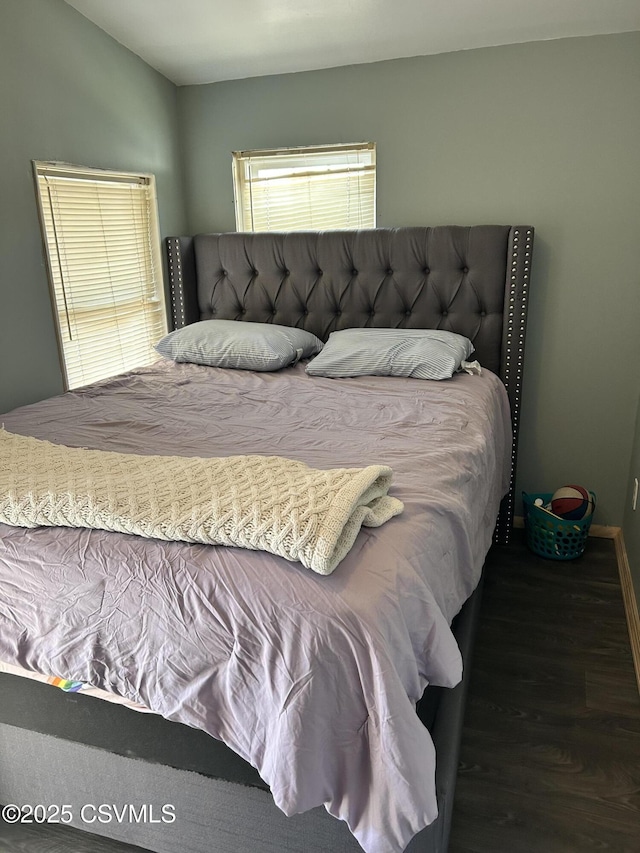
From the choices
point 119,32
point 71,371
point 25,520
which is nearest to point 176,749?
point 25,520

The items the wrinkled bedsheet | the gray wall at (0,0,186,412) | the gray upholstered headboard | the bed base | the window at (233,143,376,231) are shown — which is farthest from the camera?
the window at (233,143,376,231)

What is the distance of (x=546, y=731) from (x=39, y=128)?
2.56 m

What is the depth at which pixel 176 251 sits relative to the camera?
296 cm

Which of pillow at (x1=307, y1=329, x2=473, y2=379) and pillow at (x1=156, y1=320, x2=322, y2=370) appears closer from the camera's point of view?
pillow at (x1=307, y1=329, x2=473, y2=379)

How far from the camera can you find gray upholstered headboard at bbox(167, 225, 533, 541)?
263cm

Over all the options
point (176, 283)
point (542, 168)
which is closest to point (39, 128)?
point (176, 283)

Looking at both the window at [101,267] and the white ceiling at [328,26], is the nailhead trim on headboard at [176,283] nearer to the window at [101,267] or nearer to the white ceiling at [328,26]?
the window at [101,267]

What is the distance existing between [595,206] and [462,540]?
5.99ft

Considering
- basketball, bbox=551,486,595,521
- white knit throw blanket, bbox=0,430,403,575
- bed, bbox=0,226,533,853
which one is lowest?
basketball, bbox=551,486,595,521

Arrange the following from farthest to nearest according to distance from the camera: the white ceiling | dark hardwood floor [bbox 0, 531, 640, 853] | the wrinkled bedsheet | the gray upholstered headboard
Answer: the gray upholstered headboard < the white ceiling < dark hardwood floor [bbox 0, 531, 640, 853] < the wrinkled bedsheet

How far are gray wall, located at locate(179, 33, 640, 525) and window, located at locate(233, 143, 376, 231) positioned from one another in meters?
0.07

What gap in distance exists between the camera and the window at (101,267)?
2391mm

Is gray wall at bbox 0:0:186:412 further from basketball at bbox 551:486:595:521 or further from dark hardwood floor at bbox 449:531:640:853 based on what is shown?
A: basketball at bbox 551:486:595:521

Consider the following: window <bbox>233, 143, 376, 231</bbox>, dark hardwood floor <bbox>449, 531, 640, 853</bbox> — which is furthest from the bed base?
window <bbox>233, 143, 376, 231</bbox>
